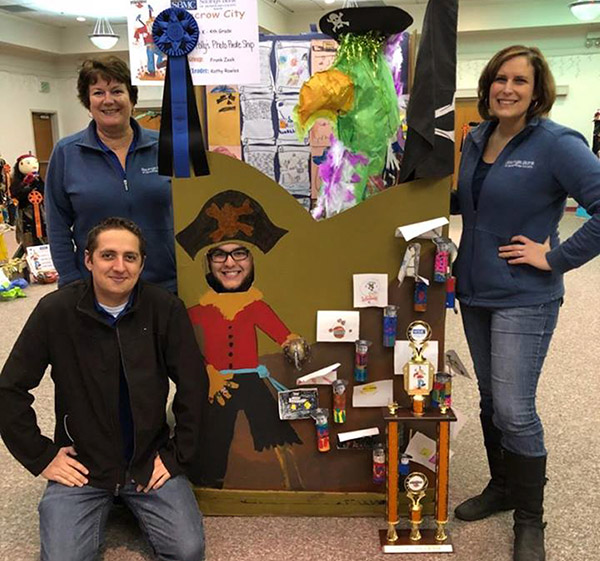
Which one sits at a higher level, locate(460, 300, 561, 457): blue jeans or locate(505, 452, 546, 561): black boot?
locate(460, 300, 561, 457): blue jeans

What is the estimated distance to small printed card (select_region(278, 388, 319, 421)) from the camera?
1862 mm

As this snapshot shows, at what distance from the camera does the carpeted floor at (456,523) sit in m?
1.79

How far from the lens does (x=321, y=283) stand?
5.91ft

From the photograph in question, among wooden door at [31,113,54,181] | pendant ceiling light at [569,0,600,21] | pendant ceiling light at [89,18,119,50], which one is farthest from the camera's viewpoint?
wooden door at [31,113,54,181]

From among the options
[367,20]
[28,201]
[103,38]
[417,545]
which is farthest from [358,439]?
[103,38]

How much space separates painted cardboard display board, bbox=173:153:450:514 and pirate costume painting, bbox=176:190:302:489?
2 centimetres

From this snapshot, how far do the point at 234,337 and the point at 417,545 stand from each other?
0.81 meters

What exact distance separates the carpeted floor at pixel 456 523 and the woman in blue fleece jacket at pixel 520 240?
16 cm

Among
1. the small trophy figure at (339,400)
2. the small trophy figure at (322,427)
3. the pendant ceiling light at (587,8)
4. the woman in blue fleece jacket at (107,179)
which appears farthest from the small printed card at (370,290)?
the pendant ceiling light at (587,8)

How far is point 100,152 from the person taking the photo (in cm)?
197

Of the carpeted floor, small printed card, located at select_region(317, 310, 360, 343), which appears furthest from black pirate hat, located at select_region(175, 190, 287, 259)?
the carpeted floor

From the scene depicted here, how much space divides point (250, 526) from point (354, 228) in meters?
0.99

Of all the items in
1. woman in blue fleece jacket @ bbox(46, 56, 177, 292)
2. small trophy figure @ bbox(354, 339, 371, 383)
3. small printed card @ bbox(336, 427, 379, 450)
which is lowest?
small printed card @ bbox(336, 427, 379, 450)

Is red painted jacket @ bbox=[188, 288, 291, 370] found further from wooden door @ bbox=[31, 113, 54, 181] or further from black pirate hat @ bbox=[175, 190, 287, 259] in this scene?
wooden door @ bbox=[31, 113, 54, 181]
